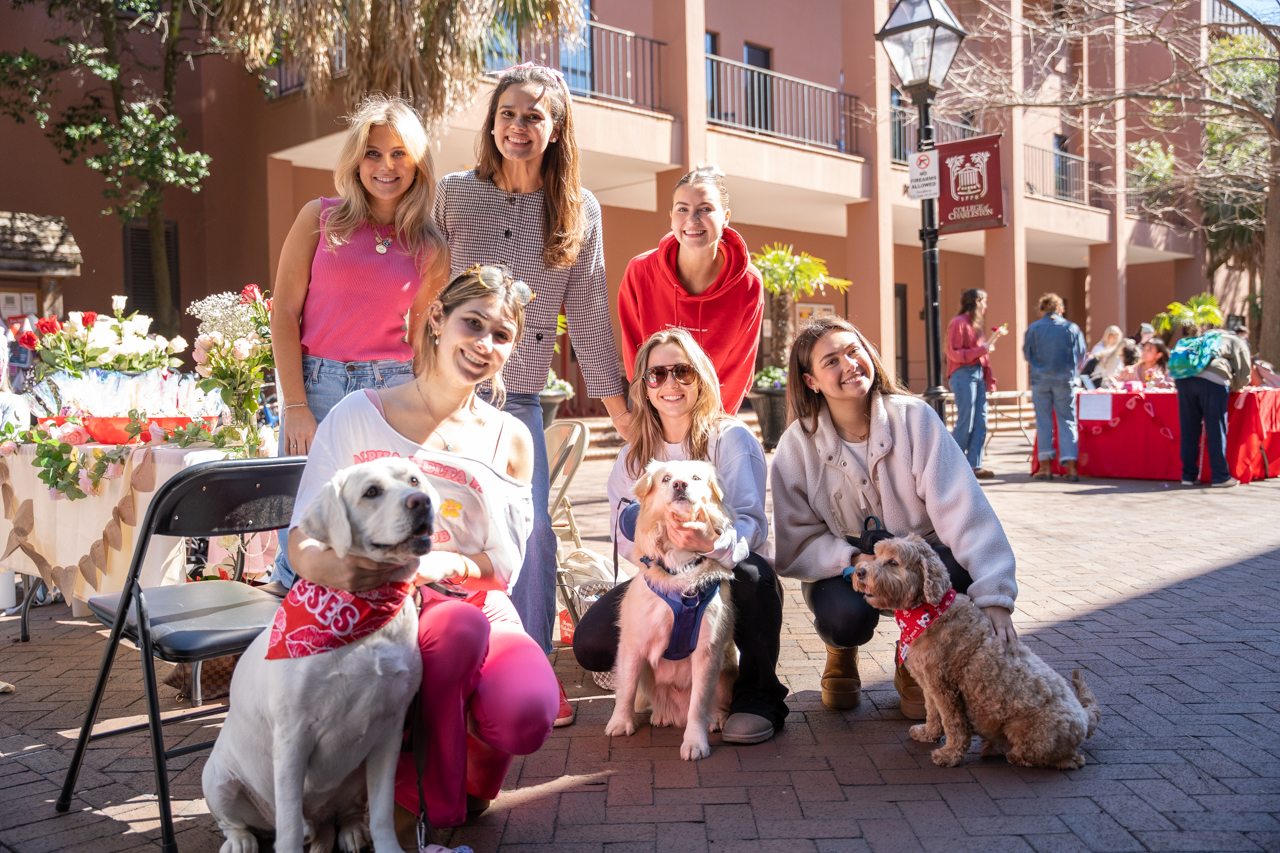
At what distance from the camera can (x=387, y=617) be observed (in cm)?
207

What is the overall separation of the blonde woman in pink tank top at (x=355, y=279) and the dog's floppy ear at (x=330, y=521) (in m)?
1.29

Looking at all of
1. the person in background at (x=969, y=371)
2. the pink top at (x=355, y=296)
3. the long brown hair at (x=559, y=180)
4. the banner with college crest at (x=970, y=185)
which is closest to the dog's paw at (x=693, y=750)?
the pink top at (x=355, y=296)

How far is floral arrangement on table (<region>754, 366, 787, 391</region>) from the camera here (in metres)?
12.6

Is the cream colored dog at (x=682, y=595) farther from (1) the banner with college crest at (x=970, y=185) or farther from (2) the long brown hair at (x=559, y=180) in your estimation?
(1) the banner with college crest at (x=970, y=185)

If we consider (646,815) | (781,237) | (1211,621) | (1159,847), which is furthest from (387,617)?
(781,237)

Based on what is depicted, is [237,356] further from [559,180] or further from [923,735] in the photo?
[923,735]

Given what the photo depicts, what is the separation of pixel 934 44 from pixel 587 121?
252 inches

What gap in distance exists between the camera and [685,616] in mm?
2924

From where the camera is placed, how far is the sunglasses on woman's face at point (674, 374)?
325 cm

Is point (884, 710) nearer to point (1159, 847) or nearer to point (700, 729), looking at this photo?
point (700, 729)

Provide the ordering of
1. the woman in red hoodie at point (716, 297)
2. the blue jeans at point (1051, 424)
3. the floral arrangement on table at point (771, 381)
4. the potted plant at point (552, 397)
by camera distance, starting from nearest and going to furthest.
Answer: the woman in red hoodie at point (716, 297)
the blue jeans at point (1051, 424)
the potted plant at point (552, 397)
the floral arrangement on table at point (771, 381)

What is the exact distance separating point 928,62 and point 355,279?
195 inches

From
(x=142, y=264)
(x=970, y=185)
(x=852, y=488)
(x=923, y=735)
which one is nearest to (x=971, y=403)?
(x=970, y=185)

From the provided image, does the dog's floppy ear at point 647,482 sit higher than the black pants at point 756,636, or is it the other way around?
the dog's floppy ear at point 647,482
